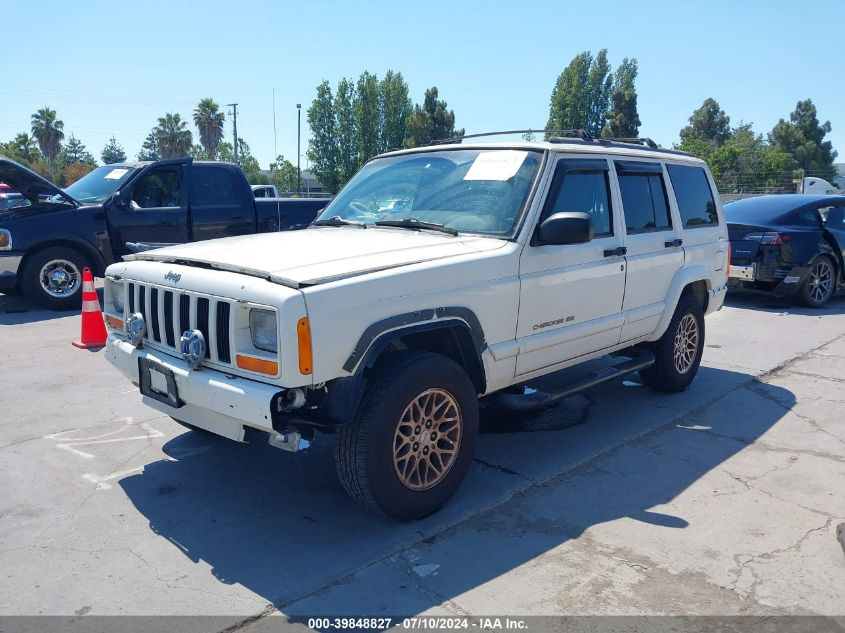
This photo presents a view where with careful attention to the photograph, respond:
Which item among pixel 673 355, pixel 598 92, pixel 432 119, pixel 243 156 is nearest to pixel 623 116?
pixel 598 92

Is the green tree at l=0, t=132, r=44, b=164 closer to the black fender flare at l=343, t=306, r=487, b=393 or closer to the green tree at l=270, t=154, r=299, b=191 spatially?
the green tree at l=270, t=154, r=299, b=191

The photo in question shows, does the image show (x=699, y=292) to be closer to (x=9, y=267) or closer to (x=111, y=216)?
(x=111, y=216)

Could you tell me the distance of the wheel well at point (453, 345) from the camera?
3.89 meters

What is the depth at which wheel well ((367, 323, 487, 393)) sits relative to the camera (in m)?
3.89

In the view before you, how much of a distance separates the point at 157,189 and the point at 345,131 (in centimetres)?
5391

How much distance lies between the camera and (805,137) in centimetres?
6388

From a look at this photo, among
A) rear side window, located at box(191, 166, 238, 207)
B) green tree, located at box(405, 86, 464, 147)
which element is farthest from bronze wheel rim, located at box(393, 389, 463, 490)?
green tree, located at box(405, 86, 464, 147)

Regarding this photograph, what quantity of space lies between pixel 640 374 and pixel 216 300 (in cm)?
410

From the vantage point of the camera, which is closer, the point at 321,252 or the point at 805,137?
the point at 321,252

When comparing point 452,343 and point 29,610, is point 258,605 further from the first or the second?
point 452,343

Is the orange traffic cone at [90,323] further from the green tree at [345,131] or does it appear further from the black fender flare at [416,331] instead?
the green tree at [345,131]

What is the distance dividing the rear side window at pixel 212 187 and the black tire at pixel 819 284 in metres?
8.57

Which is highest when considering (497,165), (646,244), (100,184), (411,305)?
(100,184)

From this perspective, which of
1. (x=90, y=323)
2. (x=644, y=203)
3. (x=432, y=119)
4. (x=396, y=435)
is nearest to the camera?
(x=396, y=435)
